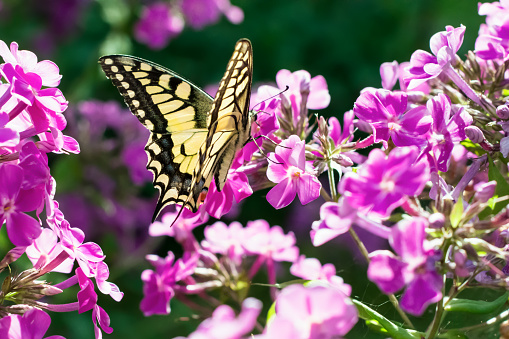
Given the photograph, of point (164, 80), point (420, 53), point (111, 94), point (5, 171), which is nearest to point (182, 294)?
point (164, 80)

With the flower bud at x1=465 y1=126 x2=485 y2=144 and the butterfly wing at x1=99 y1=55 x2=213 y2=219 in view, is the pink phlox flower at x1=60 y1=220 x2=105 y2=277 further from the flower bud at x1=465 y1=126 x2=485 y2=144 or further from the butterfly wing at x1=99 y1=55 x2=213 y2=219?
the flower bud at x1=465 y1=126 x2=485 y2=144

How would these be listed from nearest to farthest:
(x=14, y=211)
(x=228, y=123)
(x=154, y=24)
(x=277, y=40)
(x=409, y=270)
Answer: (x=409, y=270), (x=14, y=211), (x=228, y=123), (x=154, y=24), (x=277, y=40)

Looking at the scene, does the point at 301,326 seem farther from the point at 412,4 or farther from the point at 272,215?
the point at 412,4

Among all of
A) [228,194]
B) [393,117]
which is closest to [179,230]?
[228,194]

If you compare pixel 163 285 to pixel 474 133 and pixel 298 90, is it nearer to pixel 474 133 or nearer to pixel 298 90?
pixel 298 90

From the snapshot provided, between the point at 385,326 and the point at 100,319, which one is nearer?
the point at 385,326

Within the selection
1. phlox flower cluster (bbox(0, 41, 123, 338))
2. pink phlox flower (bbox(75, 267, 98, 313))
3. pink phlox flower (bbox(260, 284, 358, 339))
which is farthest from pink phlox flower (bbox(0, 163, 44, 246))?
pink phlox flower (bbox(260, 284, 358, 339))

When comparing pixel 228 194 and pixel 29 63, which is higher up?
pixel 29 63
